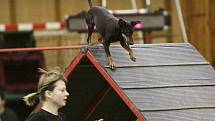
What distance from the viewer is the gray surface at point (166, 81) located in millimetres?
4418

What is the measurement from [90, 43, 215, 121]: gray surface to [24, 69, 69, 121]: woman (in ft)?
2.67

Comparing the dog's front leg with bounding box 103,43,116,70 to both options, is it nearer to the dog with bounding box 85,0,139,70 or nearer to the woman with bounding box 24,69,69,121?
the dog with bounding box 85,0,139,70

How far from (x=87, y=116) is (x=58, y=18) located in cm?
497

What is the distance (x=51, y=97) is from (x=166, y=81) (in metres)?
1.37

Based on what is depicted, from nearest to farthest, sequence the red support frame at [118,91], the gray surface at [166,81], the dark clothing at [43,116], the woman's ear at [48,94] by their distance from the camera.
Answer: the dark clothing at [43,116] → the woman's ear at [48,94] → the red support frame at [118,91] → the gray surface at [166,81]

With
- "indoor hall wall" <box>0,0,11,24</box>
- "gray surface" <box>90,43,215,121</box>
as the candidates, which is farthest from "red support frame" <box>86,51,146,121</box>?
"indoor hall wall" <box>0,0,11,24</box>

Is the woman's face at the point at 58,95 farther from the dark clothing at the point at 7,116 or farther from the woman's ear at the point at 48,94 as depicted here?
the dark clothing at the point at 7,116

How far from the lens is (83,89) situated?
17.0ft

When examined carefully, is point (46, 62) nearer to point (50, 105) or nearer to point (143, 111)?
point (143, 111)

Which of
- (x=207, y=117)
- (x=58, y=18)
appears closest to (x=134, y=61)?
(x=207, y=117)

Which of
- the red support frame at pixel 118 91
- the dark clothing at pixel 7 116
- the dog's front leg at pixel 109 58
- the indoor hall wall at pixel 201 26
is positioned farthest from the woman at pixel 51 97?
the indoor hall wall at pixel 201 26

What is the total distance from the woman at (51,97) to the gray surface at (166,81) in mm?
815

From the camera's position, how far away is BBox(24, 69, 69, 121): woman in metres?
3.53

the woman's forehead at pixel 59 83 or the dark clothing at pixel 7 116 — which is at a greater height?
the woman's forehead at pixel 59 83
